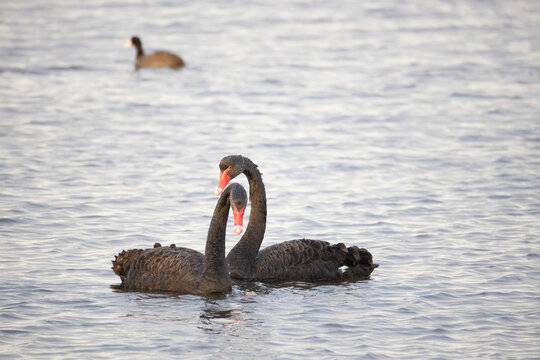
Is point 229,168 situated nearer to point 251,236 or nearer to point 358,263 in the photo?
point 251,236

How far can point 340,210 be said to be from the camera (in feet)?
41.1

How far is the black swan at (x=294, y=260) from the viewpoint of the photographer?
32.2 feet

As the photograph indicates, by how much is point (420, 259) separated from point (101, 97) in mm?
10892

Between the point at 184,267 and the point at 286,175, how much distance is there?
17.7 ft

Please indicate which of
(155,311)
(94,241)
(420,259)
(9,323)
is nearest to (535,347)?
(420,259)

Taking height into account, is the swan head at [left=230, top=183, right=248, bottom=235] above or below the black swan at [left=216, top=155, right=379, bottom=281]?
above

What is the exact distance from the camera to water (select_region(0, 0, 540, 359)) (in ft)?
27.5

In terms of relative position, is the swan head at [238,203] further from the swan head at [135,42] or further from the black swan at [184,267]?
the swan head at [135,42]

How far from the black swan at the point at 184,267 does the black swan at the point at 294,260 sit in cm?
58

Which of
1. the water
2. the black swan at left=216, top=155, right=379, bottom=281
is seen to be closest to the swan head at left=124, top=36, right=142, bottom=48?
the water

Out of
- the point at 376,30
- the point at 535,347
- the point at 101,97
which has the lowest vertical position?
the point at 535,347

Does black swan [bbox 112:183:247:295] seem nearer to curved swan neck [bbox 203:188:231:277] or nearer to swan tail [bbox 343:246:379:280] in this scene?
curved swan neck [bbox 203:188:231:277]

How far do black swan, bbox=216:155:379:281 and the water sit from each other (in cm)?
20

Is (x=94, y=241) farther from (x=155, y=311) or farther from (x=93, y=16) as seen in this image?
(x=93, y=16)
